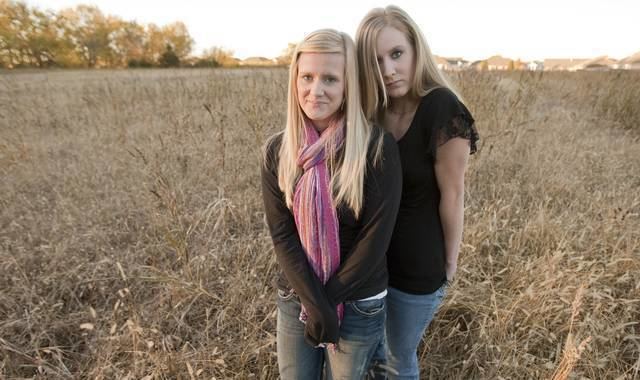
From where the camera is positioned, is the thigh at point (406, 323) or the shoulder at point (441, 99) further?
the thigh at point (406, 323)

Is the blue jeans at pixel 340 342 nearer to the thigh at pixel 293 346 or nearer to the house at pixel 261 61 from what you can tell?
the thigh at pixel 293 346

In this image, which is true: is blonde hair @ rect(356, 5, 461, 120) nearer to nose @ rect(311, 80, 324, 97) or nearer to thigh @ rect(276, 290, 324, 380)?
nose @ rect(311, 80, 324, 97)

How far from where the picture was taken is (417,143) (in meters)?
1.23

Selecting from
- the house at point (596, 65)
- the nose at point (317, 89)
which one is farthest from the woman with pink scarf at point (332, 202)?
the house at point (596, 65)

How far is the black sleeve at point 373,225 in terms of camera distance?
113 cm

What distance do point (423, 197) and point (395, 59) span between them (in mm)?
524

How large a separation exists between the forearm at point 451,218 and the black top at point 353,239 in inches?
9.4

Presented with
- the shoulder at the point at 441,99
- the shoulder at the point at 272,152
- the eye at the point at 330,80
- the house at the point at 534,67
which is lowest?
the shoulder at the point at 272,152

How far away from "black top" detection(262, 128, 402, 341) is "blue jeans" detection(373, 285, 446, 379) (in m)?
0.20

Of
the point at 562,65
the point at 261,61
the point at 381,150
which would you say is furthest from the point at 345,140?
the point at 562,65

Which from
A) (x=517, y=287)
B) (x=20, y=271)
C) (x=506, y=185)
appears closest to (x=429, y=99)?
(x=517, y=287)

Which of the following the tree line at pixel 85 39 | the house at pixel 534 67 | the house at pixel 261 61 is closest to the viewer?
the house at pixel 534 67

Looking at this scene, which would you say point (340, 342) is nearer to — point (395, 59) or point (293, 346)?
point (293, 346)

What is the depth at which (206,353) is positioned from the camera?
1.78 meters
